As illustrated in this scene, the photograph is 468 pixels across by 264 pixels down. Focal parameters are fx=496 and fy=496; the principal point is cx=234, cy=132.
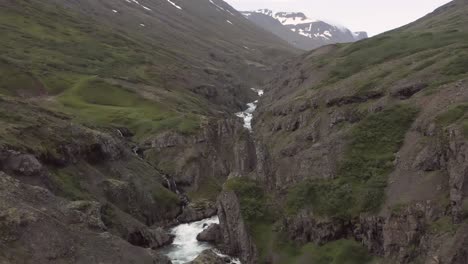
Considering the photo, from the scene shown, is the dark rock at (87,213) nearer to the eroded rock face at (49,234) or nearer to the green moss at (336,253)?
the eroded rock face at (49,234)

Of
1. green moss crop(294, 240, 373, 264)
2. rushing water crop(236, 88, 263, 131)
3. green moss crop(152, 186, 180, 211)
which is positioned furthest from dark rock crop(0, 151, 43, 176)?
rushing water crop(236, 88, 263, 131)

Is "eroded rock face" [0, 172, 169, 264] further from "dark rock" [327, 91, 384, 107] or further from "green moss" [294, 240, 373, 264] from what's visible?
"dark rock" [327, 91, 384, 107]

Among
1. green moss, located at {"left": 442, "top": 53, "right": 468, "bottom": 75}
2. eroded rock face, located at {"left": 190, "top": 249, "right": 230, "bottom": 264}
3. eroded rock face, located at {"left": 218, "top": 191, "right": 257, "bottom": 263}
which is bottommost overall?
eroded rock face, located at {"left": 190, "top": 249, "right": 230, "bottom": 264}

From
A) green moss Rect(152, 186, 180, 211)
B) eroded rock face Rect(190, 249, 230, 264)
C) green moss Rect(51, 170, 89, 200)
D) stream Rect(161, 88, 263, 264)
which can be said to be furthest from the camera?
green moss Rect(152, 186, 180, 211)

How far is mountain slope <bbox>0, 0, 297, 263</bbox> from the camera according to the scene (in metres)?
42.6

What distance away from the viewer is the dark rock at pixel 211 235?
55.3 meters

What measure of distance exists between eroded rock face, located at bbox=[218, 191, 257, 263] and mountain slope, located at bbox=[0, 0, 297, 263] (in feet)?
25.7

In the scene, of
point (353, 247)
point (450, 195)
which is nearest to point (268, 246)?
point (353, 247)

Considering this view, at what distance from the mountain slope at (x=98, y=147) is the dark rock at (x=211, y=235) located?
171 inches

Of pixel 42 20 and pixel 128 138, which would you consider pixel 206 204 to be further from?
pixel 42 20

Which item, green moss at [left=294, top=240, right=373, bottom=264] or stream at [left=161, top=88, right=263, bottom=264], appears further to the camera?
stream at [left=161, top=88, right=263, bottom=264]

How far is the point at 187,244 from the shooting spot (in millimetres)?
56812

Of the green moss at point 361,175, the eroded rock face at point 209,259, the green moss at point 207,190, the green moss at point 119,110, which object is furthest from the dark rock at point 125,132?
the green moss at point 361,175

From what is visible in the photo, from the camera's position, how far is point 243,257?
159 ft
